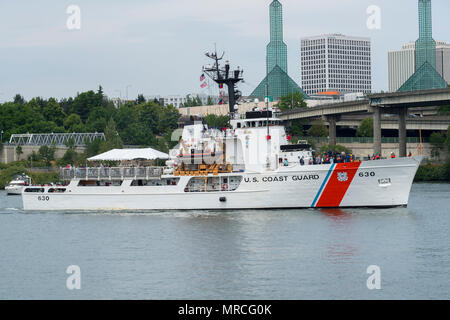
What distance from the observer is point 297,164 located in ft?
171

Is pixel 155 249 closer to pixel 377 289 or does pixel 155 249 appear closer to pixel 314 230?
pixel 314 230

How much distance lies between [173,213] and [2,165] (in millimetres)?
65878

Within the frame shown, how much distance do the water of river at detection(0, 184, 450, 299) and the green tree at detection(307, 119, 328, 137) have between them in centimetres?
7386

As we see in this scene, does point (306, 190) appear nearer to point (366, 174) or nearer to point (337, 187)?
point (337, 187)

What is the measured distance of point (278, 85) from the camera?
634ft

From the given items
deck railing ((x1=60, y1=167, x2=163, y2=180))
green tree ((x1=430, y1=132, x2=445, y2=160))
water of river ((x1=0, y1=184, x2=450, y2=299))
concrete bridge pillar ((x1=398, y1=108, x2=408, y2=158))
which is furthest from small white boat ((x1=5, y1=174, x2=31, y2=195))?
green tree ((x1=430, y1=132, x2=445, y2=160))

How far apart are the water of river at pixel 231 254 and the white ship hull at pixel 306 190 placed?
2.80ft

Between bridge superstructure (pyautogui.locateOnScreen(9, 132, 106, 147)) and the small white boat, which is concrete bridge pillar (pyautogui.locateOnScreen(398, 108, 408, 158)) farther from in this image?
the small white boat

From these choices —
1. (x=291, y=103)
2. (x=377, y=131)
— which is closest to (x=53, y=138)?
(x=291, y=103)

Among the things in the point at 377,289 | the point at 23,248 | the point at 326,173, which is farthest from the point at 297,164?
the point at 377,289

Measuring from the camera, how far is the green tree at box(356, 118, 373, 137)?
12569 cm

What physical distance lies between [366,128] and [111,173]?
76844mm

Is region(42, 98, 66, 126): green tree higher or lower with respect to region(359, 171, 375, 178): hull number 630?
higher

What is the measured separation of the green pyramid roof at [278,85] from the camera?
609 ft
